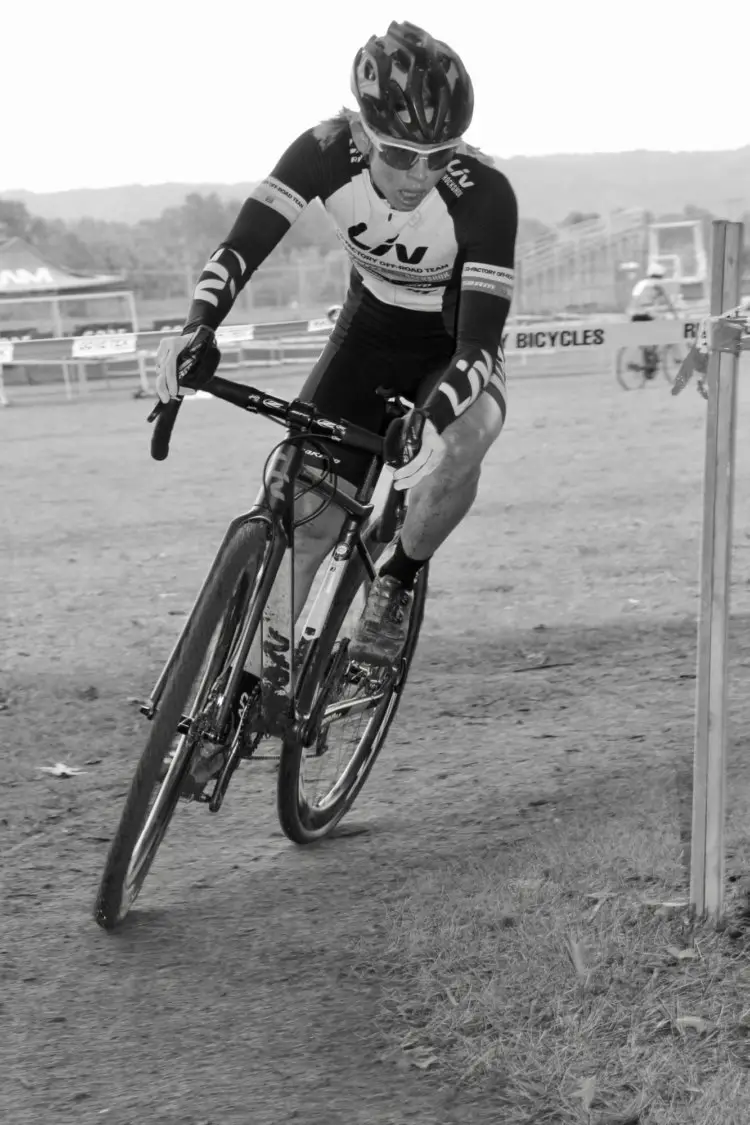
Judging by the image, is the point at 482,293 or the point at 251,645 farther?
the point at 482,293

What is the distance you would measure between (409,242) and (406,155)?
0.40 metres

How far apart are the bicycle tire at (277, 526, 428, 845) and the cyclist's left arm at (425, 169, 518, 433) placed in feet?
2.01

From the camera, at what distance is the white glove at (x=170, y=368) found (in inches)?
138

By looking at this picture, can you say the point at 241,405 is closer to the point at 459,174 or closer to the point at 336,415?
the point at 336,415

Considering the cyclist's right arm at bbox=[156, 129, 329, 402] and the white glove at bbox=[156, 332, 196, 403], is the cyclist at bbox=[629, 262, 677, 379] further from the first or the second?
the white glove at bbox=[156, 332, 196, 403]

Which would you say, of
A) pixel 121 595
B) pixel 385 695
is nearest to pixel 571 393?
pixel 121 595

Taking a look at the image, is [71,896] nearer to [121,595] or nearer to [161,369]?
[161,369]

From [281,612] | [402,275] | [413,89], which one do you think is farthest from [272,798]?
[413,89]

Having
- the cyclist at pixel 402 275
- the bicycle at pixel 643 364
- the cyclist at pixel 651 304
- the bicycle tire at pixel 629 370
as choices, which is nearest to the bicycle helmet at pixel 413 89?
the cyclist at pixel 402 275

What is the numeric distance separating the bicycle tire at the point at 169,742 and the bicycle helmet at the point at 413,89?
1139 mm

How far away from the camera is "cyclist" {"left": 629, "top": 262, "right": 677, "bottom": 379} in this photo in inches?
814

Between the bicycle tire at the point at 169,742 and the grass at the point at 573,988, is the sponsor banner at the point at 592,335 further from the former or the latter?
the bicycle tire at the point at 169,742

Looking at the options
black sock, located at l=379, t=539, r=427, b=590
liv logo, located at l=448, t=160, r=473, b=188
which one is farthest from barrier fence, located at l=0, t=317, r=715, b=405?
black sock, located at l=379, t=539, r=427, b=590

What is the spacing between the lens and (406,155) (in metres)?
3.78
